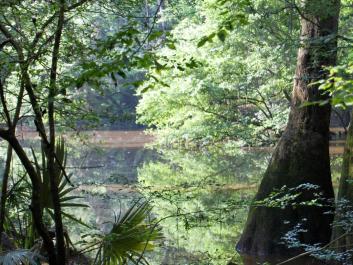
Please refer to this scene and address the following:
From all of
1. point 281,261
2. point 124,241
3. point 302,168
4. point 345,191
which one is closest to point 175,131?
point 302,168

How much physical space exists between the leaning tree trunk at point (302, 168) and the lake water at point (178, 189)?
583 millimetres

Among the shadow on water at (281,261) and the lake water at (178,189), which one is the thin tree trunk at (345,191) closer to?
the lake water at (178,189)

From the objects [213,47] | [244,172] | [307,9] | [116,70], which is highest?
[213,47]

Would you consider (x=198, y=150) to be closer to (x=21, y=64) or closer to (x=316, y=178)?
(x=316, y=178)

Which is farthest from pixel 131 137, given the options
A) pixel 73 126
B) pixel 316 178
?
pixel 73 126

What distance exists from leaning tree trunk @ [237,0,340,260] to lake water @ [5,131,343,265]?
0.58m

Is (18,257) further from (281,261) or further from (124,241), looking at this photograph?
(281,261)

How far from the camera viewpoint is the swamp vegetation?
3785 mm

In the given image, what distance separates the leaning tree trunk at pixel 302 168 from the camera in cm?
804

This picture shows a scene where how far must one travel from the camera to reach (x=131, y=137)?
118 ft

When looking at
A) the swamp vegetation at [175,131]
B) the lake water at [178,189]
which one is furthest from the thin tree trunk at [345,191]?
the lake water at [178,189]

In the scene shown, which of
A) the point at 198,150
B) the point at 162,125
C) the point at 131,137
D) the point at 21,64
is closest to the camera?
the point at 21,64

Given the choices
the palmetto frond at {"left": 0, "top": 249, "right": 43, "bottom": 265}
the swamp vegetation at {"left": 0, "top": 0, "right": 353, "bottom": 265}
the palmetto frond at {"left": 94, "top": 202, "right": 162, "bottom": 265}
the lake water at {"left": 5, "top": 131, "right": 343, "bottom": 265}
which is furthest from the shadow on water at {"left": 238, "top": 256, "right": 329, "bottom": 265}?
the palmetto frond at {"left": 0, "top": 249, "right": 43, "bottom": 265}

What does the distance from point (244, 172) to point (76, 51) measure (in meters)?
14.2
